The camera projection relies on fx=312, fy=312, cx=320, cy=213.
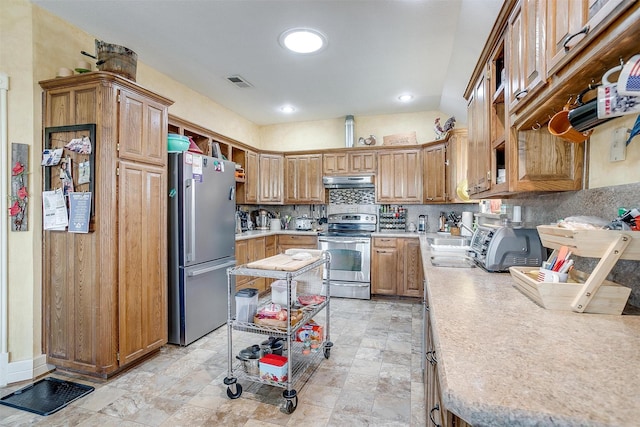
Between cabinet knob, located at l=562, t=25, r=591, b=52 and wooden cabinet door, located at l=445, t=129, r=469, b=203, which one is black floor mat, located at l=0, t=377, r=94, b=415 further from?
wooden cabinet door, located at l=445, t=129, r=469, b=203

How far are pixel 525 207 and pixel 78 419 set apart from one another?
307 centimetres

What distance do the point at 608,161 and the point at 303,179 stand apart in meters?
4.14

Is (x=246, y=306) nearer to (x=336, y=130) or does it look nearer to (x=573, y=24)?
(x=573, y=24)

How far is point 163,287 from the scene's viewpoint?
2.72m

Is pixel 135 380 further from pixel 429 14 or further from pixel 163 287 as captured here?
pixel 429 14

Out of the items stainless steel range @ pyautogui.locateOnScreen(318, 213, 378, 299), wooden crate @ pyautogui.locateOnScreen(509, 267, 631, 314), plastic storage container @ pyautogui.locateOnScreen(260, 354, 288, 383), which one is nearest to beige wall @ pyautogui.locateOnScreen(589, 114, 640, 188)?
wooden crate @ pyautogui.locateOnScreen(509, 267, 631, 314)

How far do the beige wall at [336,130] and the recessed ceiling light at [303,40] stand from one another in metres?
2.21

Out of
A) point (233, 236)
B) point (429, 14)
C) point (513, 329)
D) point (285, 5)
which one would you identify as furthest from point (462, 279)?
point (233, 236)

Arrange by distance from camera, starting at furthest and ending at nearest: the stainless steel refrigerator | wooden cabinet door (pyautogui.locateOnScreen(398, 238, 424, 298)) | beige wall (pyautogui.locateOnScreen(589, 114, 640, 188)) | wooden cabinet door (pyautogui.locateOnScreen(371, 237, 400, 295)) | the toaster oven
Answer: wooden cabinet door (pyautogui.locateOnScreen(371, 237, 400, 295))
wooden cabinet door (pyautogui.locateOnScreen(398, 238, 424, 298))
the stainless steel refrigerator
the toaster oven
beige wall (pyautogui.locateOnScreen(589, 114, 640, 188))

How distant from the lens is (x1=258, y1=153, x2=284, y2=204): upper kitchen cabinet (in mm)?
5008

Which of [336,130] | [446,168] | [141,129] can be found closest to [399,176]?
[446,168]

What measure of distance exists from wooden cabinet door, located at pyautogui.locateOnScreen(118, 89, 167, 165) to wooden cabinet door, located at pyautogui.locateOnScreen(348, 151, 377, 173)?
281cm

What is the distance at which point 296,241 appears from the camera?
4.75 metres

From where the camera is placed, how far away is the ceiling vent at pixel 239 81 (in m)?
3.63
